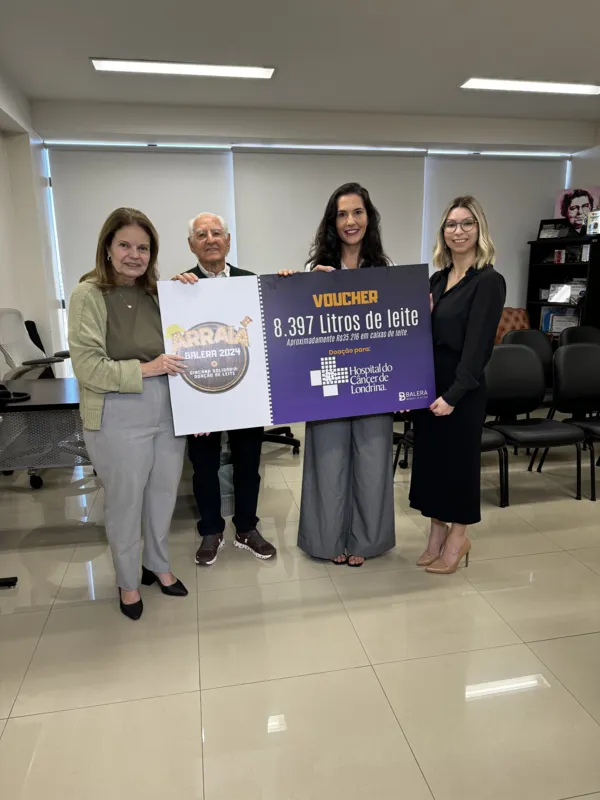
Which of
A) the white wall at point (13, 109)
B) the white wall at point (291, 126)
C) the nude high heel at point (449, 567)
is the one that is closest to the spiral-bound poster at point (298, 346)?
the nude high heel at point (449, 567)

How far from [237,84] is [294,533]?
3670mm

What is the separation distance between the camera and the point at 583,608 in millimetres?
2227

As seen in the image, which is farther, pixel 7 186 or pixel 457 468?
pixel 7 186

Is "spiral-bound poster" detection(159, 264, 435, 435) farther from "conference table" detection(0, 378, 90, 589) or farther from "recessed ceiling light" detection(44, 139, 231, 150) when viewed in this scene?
"recessed ceiling light" detection(44, 139, 231, 150)

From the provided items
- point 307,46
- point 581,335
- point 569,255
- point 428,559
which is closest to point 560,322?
point 569,255

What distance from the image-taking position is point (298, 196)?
18.6 ft

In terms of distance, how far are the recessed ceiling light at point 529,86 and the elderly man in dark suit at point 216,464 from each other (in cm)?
334

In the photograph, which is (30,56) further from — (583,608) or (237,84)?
(583,608)

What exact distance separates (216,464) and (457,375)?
1.20 metres

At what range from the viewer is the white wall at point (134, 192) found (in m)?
5.24

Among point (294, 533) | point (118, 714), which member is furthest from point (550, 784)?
point (294, 533)

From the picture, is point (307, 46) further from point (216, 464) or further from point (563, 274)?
point (563, 274)

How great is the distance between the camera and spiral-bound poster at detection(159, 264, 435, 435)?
2.01 m

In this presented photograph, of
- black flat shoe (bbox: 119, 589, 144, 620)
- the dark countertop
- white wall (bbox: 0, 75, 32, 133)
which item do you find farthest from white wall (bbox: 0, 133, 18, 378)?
black flat shoe (bbox: 119, 589, 144, 620)
